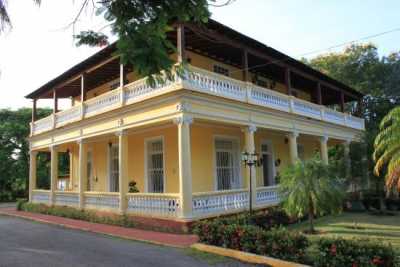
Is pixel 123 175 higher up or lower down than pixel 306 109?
lower down

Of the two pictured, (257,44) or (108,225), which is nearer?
(108,225)

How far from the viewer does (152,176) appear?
16.3 meters

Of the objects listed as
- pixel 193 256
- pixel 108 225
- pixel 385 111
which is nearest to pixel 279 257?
pixel 193 256

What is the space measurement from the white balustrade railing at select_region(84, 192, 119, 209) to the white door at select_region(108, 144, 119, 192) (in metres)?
2.56

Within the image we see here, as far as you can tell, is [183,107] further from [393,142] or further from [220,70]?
[393,142]

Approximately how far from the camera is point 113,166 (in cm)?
1877

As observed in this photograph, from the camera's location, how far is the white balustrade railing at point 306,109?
671 inches

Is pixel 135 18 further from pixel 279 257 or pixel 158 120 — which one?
pixel 158 120

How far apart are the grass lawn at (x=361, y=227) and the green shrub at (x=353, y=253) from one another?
10.1ft

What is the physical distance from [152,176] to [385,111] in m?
21.7

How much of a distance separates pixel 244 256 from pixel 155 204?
5.10m

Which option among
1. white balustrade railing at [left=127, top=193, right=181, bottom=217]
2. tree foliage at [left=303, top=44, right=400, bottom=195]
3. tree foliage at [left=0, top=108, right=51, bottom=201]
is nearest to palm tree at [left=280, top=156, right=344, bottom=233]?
white balustrade railing at [left=127, top=193, right=181, bottom=217]

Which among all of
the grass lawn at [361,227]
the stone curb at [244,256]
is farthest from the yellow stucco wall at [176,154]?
the stone curb at [244,256]

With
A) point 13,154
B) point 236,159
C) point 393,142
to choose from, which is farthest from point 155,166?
point 13,154
